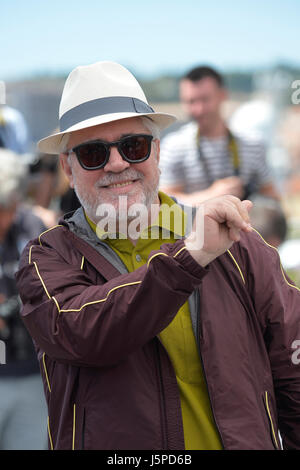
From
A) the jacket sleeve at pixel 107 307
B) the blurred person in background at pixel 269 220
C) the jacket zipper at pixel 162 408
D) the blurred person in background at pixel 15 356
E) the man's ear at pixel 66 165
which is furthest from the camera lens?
the blurred person in background at pixel 269 220

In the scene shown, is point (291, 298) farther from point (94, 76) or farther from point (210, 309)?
point (94, 76)

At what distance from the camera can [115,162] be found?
166 cm

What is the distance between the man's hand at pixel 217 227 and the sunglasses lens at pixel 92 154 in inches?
14.6

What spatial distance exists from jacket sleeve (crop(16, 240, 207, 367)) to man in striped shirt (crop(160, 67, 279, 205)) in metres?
2.14

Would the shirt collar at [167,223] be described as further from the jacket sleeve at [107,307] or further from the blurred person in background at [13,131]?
the blurred person in background at [13,131]

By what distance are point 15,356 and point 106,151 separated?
5.86 feet

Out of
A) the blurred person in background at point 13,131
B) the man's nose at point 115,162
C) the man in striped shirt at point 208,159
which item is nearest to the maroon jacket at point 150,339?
the man's nose at point 115,162

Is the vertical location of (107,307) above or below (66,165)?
below

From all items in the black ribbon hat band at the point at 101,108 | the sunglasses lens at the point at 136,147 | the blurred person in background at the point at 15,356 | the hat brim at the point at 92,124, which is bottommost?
the blurred person in background at the point at 15,356

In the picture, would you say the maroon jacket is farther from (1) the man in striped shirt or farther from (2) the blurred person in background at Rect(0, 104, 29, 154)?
(2) the blurred person in background at Rect(0, 104, 29, 154)

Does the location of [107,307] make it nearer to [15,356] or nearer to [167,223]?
[167,223]

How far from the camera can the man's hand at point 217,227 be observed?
1.38 m

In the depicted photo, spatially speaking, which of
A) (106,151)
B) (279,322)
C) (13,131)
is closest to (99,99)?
(106,151)

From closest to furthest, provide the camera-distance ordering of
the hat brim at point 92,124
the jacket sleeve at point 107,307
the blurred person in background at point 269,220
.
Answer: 1. the jacket sleeve at point 107,307
2. the hat brim at point 92,124
3. the blurred person in background at point 269,220
